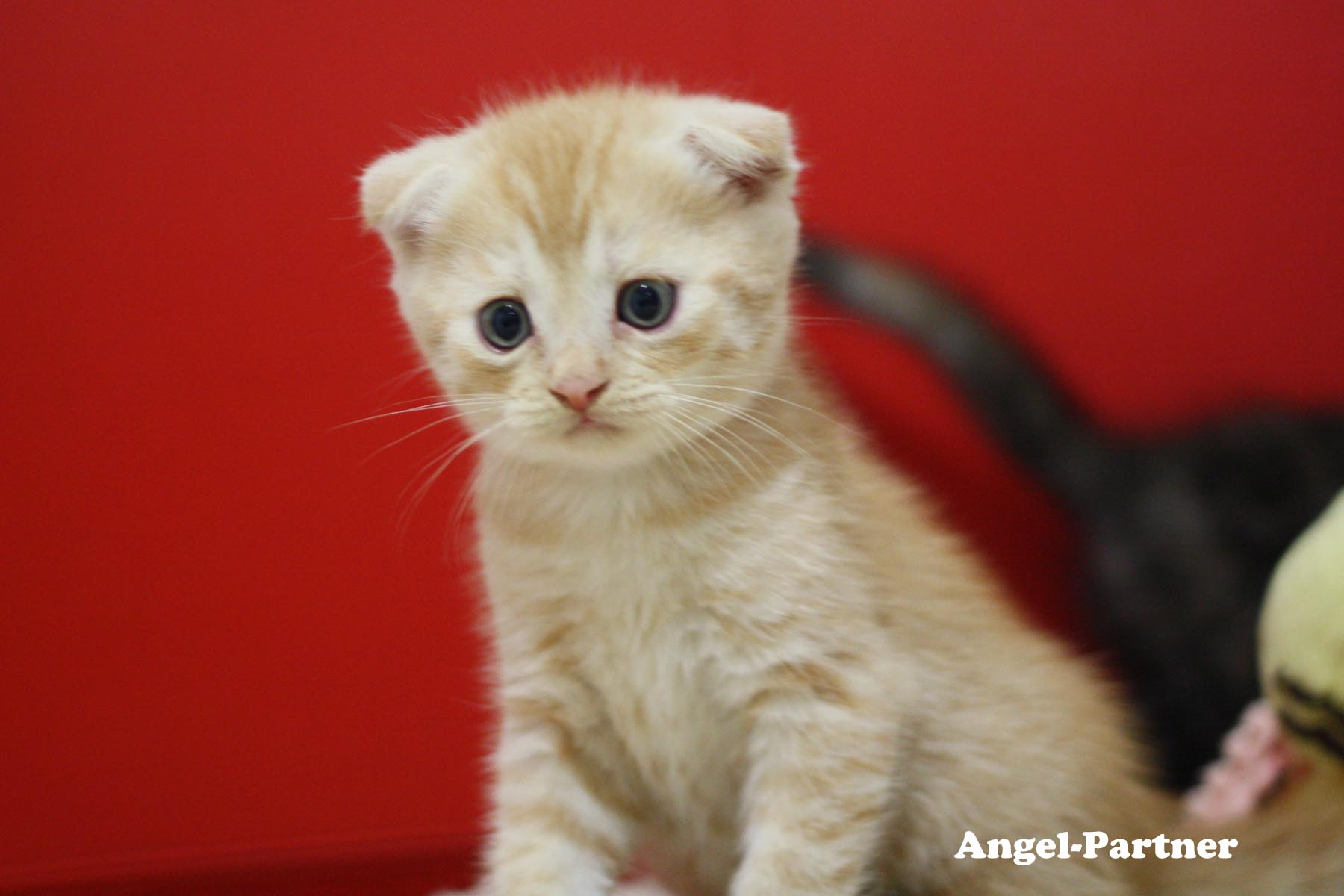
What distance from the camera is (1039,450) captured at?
62.8 inches

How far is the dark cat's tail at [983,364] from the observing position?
1.55 meters

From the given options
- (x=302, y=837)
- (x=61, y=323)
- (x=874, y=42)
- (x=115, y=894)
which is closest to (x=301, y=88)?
(x=61, y=323)

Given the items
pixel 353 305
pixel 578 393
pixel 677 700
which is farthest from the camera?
pixel 353 305

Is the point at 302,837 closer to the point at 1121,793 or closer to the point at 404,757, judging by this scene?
the point at 404,757

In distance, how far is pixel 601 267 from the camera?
961 mm

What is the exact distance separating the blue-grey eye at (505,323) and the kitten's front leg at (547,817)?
350mm

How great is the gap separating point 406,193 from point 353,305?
0.54 meters

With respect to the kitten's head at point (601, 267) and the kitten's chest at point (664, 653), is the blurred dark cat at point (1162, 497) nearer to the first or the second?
the kitten's head at point (601, 267)

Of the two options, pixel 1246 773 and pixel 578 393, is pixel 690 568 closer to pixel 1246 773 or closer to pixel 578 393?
pixel 578 393

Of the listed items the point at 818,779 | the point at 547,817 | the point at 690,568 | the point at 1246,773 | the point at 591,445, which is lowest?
the point at 1246,773

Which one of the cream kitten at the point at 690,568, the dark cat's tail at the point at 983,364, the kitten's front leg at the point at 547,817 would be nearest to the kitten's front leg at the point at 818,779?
the cream kitten at the point at 690,568

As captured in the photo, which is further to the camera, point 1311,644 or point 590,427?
point 1311,644

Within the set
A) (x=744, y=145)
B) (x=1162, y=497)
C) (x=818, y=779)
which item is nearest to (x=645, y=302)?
(x=744, y=145)

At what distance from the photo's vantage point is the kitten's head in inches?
37.4
